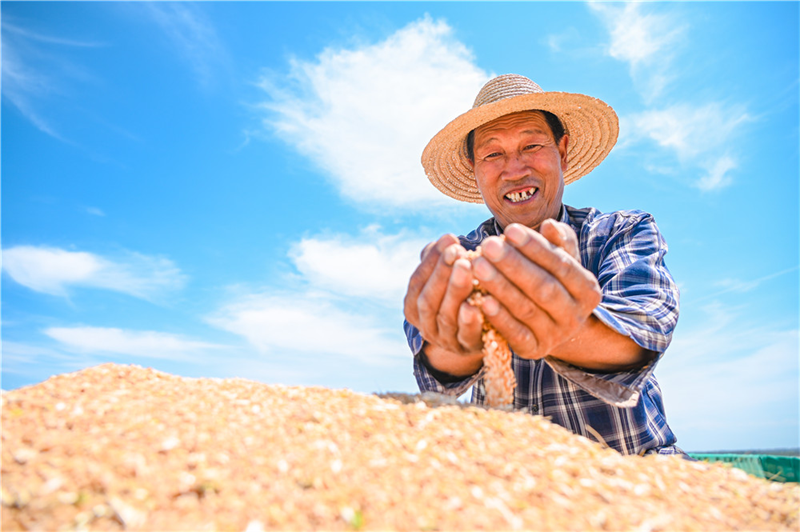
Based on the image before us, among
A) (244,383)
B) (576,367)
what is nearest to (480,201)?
(576,367)

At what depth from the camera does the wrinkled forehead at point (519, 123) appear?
13.0 feet

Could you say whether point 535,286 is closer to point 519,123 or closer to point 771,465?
point 519,123

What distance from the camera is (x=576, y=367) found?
2416 millimetres

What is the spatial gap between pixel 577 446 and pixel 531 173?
8.47 feet

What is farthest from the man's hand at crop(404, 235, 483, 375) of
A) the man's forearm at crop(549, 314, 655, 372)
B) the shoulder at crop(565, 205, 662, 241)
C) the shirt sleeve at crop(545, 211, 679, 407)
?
the shoulder at crop(565, 205, 662, 241)

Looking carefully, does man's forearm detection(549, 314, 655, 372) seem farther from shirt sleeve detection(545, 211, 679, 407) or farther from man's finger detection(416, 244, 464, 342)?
man's finger detection(416, 244, 464, 342)

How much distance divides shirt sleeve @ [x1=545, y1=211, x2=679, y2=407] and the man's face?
0.56 meters

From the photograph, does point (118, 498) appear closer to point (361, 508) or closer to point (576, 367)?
point (361, 508)

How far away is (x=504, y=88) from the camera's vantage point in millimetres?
4035

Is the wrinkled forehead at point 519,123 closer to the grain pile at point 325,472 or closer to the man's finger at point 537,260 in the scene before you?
the man's finger at point 537,260

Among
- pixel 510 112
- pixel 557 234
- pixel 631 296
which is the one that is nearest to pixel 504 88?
pixel 510 112

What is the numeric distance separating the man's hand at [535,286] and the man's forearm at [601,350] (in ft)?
0.77

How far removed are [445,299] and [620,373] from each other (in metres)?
1.08

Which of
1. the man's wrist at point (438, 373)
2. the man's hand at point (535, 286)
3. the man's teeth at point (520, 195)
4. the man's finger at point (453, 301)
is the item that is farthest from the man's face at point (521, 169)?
the man's finger at point (453, 301)
